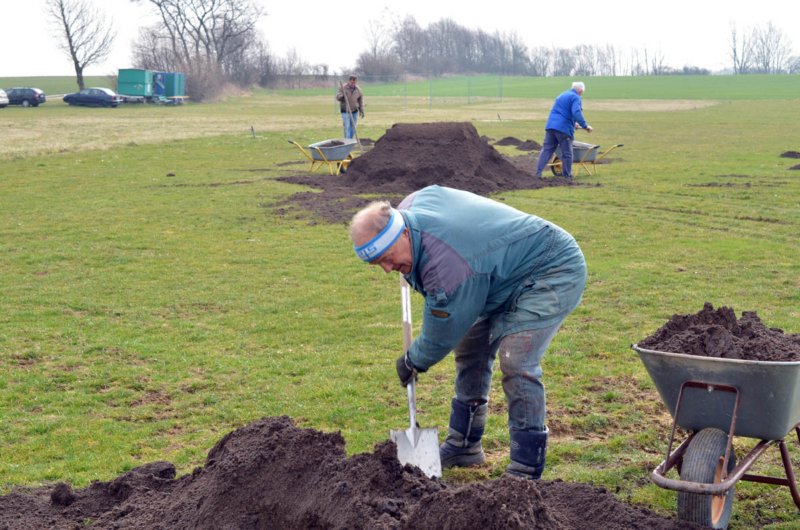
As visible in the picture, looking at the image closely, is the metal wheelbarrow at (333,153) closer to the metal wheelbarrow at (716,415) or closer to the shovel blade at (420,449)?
the shovel blade at (420,449)

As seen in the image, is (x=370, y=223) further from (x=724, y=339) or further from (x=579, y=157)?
(x=579, y=157)

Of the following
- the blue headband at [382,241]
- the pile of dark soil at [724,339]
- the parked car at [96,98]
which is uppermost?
the parked car at [96,98]

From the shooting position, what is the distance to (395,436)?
14.9 ft

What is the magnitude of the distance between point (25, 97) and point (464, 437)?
5964 centimetres

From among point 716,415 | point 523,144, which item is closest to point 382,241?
point 716,415

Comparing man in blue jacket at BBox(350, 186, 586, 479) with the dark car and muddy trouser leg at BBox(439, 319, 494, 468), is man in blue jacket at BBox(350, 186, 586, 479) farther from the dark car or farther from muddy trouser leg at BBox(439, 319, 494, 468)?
the dark car

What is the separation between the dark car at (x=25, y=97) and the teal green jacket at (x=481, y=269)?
5940 cm

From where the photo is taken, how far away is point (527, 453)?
4395 millimetres

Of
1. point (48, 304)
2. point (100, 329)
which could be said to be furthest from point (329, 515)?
point (48, 304)

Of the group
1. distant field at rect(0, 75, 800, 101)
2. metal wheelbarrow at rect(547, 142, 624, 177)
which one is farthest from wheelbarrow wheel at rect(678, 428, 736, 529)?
distant field at rect(0, 75, 800, 101)

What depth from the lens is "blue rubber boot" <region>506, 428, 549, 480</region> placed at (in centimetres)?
438

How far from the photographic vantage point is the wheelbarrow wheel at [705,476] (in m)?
3.74

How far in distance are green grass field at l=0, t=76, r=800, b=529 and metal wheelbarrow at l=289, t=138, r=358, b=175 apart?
1.30 m

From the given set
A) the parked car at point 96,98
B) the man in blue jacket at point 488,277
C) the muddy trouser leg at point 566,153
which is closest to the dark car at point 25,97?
the parked car at point 96,98
